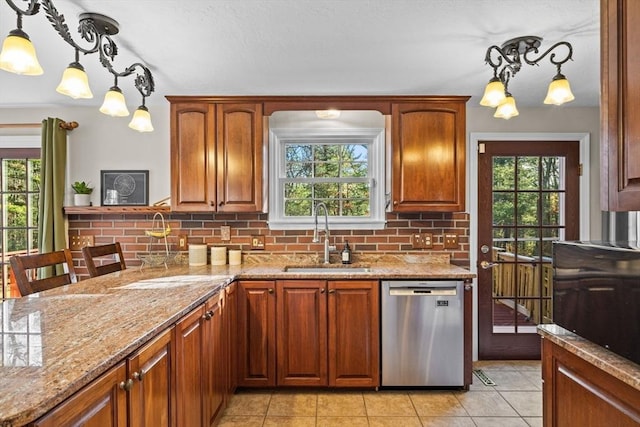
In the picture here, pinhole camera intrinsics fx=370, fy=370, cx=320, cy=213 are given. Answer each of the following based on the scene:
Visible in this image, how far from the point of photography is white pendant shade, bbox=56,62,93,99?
1646mm

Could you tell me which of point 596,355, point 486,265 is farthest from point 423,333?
point 596,355

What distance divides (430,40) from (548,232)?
6.96 feet

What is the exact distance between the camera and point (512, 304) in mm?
3246

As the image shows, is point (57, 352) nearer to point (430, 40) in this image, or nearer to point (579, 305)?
point (579, 305)

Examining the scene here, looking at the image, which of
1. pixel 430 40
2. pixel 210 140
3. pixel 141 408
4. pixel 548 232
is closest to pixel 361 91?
pixel 430 40

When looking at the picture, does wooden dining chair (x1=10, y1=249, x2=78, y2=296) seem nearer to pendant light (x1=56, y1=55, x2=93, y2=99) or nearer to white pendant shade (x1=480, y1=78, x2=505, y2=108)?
pendant light (x1=56, y1=55, x2=93, y2=99)

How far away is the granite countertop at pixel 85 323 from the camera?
862mm

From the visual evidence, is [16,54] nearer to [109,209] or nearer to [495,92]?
[109,209]

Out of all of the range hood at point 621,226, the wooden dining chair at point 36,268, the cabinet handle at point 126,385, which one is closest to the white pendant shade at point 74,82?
the wooden dining chair at point 36,268

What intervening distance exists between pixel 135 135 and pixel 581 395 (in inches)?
136

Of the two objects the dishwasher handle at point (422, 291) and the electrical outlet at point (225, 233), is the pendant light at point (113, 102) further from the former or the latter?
the dishwasher handle at point (422, 291)

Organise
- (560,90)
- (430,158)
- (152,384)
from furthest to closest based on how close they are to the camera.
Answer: (430,158)
(560,90)
(152,384)

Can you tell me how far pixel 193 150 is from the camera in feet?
9.57

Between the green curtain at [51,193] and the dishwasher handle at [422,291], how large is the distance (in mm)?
2765
